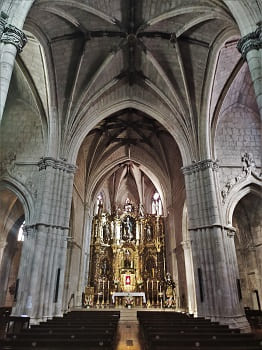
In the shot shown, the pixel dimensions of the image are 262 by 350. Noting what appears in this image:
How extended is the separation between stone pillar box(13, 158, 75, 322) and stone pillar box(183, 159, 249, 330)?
672 centimetres

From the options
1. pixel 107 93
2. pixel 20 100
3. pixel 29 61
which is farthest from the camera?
pixel 107 93

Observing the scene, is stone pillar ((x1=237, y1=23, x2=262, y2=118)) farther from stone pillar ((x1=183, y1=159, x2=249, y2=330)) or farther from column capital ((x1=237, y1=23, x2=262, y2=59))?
stone pillar ((x1=183, y1=159, x2=249, y2=330))

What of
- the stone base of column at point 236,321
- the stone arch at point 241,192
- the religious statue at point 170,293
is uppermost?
the stone arch at point 241,192

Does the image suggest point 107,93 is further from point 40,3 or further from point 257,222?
point 257,222

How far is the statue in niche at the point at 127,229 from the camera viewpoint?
27.6m

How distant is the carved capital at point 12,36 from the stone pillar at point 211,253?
1071 centimetres

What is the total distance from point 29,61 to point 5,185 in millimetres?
6692

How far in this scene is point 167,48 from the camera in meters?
14.6

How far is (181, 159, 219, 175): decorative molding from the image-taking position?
14562 millimetres

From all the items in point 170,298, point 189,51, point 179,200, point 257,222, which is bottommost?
point 170,298

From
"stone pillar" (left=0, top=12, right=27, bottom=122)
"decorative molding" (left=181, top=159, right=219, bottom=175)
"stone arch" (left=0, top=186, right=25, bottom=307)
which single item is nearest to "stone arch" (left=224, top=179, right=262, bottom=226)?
"decorative molding" (left=181, top=159, right=219, bottom=175)

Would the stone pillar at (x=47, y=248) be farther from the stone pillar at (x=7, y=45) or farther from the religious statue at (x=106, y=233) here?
the religious statue at (x=106, y=233)

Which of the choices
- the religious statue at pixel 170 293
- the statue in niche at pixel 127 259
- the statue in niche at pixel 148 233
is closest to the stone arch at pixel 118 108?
the religious statue at pixel 170 293

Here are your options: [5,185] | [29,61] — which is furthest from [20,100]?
[5,185]
